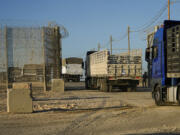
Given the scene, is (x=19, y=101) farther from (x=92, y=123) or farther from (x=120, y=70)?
(x=120, y=70)

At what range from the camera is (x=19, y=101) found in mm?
11875

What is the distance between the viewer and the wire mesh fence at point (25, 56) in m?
23.0

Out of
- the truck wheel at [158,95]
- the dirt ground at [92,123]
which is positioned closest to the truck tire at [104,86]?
the truck wheel at [158,95]

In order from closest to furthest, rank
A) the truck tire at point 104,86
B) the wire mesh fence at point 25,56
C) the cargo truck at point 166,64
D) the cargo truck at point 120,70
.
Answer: the cargo truck at point 166,64 → the wire mesh fence at point 25,56 → the cargo truck at point 120,70 → the truck tire at point 104,86

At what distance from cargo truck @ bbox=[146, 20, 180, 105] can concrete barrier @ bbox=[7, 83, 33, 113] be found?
576cm

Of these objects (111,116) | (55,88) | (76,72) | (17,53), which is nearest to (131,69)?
(55,88)

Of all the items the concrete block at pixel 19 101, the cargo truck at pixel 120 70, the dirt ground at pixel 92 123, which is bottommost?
the dirt ground at pixel 92 123

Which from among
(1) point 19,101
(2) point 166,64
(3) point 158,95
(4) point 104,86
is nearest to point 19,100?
(1) point 19,101

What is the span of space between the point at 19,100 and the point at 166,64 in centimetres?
638

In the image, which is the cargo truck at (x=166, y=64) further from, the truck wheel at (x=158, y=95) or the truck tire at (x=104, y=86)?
the truck tire at (x=104, y=86)

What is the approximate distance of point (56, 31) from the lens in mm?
26047

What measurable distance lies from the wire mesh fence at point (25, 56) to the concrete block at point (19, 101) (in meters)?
11.5

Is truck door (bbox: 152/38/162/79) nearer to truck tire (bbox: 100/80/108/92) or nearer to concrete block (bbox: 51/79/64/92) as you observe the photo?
concrete block (bbox: 51/79/64/92)

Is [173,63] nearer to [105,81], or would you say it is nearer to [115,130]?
[115,130]
